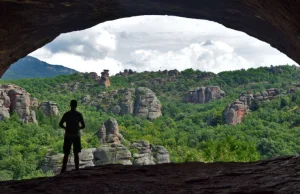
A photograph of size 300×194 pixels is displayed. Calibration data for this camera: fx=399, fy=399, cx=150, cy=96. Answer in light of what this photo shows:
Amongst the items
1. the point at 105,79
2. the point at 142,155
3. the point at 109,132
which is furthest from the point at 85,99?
the point at 142,155

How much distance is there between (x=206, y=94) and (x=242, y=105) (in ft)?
130

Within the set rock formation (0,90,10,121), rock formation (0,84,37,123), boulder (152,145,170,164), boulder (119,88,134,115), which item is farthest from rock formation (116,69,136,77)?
boulder (152,145,170,164)

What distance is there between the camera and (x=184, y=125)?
11069cm

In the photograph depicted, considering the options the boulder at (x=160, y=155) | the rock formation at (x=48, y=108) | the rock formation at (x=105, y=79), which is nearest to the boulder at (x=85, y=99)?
the rock formation at (x=105, y=79)

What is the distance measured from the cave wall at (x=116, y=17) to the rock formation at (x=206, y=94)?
12306cm

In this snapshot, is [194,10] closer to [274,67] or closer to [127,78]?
[274,67]

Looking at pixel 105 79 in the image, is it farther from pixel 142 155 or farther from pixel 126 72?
pixel 142 155

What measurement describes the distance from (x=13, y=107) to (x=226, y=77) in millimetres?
93573

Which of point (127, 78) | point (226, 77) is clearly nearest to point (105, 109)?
point (127, 78)

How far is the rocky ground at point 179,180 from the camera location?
32.3ft

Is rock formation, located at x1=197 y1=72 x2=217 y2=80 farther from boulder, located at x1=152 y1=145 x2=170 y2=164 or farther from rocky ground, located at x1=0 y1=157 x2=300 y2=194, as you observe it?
rocky ground, located at x1=0 y1=157 x2=300 y2=194

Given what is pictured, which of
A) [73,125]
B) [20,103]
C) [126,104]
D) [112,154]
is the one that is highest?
[126,104]

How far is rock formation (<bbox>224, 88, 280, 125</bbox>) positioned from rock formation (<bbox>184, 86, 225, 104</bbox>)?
29.3 m

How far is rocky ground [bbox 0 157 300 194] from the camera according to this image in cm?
984
